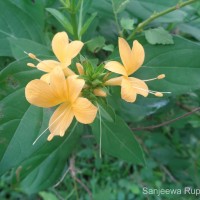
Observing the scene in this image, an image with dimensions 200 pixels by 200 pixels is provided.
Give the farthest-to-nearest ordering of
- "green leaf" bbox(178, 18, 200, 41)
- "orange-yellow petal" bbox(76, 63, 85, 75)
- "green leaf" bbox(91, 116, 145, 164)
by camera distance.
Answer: "green leaf" bbox(178, 18, 200, 41) → "green leaf" bbox(91, 116, 145, 164) → "orange-yellow petal" bbox(76, 63, 85, 75)

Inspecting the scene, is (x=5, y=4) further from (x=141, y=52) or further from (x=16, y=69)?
(x=141, y=52)

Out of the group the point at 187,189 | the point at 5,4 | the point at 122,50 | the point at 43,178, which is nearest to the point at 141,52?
the point at 122,50

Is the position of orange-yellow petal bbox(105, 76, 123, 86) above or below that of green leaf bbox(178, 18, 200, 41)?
above

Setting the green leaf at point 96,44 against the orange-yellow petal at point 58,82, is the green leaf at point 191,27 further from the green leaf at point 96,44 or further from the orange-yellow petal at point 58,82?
the orange-yellow petal at point 58,82

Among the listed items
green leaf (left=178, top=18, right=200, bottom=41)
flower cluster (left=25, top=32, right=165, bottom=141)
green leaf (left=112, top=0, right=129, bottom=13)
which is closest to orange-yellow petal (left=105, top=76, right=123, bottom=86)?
flower cluster (left=25, top=32, right=165, bottom=141)

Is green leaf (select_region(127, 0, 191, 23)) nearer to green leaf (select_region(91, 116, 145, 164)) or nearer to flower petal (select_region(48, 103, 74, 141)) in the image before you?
green leaf (select_region(91, 116, 145, 164))

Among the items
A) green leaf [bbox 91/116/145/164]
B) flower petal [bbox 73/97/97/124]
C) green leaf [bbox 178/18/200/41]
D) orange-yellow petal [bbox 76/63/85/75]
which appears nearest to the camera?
flower petal [bbox 73/97/97/124]

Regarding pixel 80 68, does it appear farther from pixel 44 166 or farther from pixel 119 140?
pixel 44 166

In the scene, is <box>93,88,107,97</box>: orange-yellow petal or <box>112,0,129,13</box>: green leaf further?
<box>112,0,129,13</box>: green leaf
